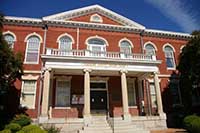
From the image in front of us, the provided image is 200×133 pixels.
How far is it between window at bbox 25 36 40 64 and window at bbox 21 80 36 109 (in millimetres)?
2090

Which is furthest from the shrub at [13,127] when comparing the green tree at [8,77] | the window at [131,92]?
→ the window at [131,92]

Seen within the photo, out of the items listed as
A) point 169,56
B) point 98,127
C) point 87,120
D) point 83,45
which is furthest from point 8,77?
point 169,56

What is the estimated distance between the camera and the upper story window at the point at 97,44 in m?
20.5

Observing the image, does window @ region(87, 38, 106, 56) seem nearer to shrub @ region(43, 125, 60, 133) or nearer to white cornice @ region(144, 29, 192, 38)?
white cornice @ region(144, 29, 192, 38)

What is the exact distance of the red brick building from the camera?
52.5 feet

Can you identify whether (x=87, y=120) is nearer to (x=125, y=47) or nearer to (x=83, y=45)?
(x=83, y=45)

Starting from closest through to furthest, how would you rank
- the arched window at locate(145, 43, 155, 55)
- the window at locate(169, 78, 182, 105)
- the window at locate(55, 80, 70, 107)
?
1. the window at locate(55, 80, 70, 107)
2. the window at locate(169, 78, 182, 105)
3. the arched window at locate(145, 43, 155, 55)

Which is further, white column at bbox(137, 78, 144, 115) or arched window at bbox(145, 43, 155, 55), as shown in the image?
arched window at bbox(145, 43, 155, 55)

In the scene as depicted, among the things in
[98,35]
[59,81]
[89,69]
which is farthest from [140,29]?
[59,81]

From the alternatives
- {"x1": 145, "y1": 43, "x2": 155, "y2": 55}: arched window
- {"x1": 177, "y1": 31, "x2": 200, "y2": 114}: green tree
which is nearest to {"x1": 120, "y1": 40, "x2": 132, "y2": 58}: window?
{"x1": 145, "y1": 43, "x2": 155, "y2": 55}: arched window

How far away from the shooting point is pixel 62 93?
17.9 m

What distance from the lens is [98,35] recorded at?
20953 mm

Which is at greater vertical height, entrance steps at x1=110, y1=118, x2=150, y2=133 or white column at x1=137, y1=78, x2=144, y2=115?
white column at x1=137, y1=78, x2=144, y2=115

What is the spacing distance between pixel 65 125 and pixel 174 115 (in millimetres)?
11316
